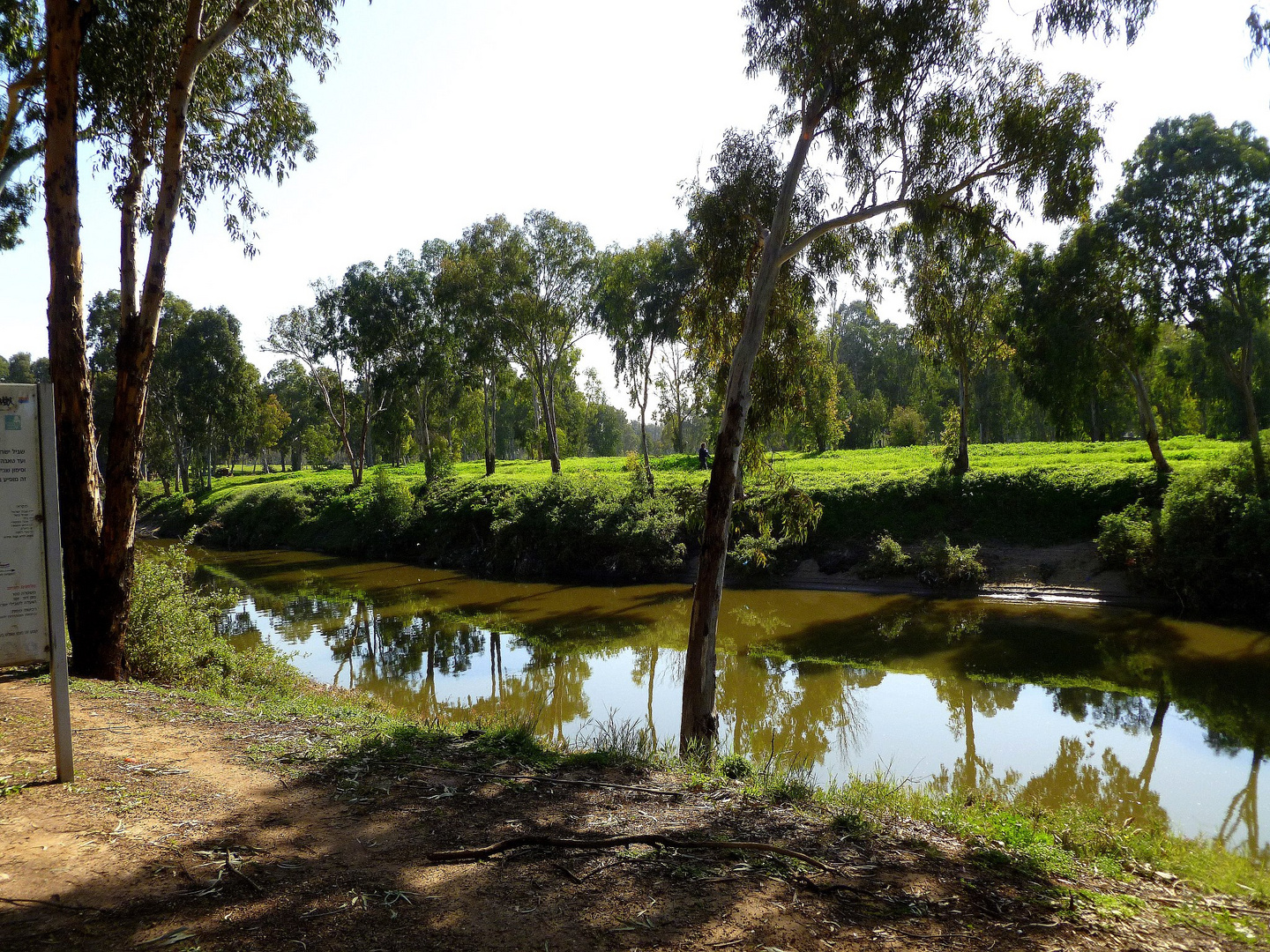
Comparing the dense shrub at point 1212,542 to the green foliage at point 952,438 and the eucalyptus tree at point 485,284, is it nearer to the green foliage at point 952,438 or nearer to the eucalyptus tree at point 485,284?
the green foliage at point 952,438

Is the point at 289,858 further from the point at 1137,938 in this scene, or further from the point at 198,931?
the point at 1137,938

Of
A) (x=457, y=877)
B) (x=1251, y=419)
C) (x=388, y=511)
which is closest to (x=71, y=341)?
(x=457, y=877)

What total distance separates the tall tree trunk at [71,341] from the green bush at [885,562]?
17620 mm

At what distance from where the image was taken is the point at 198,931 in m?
2.92

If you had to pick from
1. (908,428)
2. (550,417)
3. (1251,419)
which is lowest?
(1251,419)

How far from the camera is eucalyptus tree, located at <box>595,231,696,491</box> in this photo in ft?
75.3

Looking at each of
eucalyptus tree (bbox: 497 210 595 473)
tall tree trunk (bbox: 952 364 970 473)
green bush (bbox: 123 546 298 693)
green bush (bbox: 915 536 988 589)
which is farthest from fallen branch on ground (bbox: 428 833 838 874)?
eucalyptus tree (bbox: 497 210 595 473)

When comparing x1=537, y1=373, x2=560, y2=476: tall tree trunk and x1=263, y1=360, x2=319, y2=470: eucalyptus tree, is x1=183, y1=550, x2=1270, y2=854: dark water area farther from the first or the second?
x1=263, y1=360, x2=319, y2=470: eucalyptus tree

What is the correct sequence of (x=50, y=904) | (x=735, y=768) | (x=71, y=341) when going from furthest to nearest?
1. (x=71, y=341)
2. (x=735, y=768)
3. (x=50, y=904)

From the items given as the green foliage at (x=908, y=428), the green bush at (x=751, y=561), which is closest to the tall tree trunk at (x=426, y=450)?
the green bush at (x=751, y=561)

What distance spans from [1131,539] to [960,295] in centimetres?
755

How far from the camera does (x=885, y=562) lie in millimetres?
20594

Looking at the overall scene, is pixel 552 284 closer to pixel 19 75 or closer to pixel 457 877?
pixel 19 75

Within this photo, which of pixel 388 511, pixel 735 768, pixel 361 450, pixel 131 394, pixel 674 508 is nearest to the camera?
pixel 735 768
